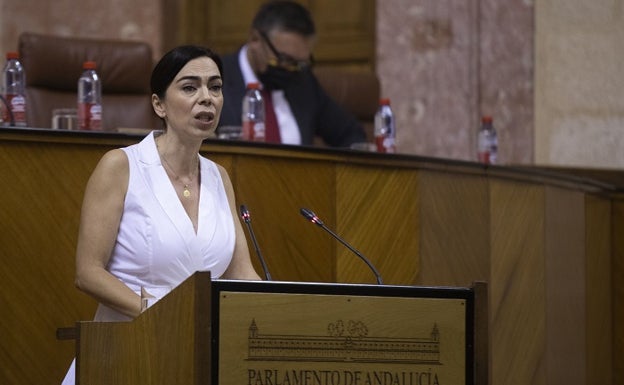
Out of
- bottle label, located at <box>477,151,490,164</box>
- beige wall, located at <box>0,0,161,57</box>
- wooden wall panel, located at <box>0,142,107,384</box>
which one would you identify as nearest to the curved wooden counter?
wooden wall panel, located at <box>0,142,107,384</box>

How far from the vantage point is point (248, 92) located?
16.9 ft

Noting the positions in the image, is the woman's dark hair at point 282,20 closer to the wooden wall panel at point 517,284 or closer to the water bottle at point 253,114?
the water bottle at point 253,114

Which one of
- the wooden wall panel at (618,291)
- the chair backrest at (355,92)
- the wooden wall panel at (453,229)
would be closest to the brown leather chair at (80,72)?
the chair backrest at (355,92)

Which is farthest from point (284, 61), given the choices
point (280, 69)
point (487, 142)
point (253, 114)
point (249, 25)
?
point (249, 25)

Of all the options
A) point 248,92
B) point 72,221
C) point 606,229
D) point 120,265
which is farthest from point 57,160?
point 606,229

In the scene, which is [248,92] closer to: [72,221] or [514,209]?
[514,209]

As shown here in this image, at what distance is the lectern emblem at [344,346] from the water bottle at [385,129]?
2.58 metres

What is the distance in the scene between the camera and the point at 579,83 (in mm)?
6652

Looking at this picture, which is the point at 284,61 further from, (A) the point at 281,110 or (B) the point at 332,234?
(B) the point at 332,234

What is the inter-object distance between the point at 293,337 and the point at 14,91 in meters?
2.53

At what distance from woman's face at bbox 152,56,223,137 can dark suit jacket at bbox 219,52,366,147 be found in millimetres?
1889

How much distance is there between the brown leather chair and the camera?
527cm

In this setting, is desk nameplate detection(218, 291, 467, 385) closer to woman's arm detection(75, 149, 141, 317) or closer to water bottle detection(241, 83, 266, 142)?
woman's arm detection(75, 149, 141, 317)

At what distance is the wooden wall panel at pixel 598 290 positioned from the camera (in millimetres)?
5160
